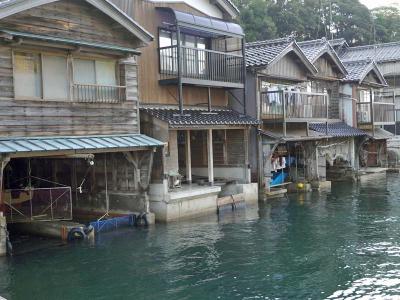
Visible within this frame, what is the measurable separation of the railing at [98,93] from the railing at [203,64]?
3.69 meters

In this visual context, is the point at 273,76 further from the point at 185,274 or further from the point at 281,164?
the point at 185,274

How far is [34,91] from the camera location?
49.9 ft

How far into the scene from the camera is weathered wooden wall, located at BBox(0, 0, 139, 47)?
14.9 meters

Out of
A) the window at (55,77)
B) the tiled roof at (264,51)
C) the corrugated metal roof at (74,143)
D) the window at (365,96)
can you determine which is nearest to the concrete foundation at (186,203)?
the corrugated metal roof at (74,143)

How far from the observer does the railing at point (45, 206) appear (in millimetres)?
16406

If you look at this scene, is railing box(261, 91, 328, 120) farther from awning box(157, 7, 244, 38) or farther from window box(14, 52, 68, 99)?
window box(14, 52, 68, 99)

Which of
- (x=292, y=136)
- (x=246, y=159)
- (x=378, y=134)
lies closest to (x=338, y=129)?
(x=378, y=134)

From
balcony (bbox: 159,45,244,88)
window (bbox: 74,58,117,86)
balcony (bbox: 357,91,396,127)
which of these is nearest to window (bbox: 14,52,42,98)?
window (bbox: 74,58,117,86)

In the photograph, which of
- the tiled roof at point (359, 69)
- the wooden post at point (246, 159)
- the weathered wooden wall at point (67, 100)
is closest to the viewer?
the weathered wooden wall at point (67, 100)

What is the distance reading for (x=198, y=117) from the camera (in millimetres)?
20781

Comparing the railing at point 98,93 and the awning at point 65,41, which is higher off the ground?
the awning at point 65,41

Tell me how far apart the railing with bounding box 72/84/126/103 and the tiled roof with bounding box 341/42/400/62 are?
30.5 m

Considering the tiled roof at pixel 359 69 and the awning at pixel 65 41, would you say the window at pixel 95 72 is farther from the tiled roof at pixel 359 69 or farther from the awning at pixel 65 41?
the tiled roof at pixel 359 69

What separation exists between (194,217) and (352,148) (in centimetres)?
1627
